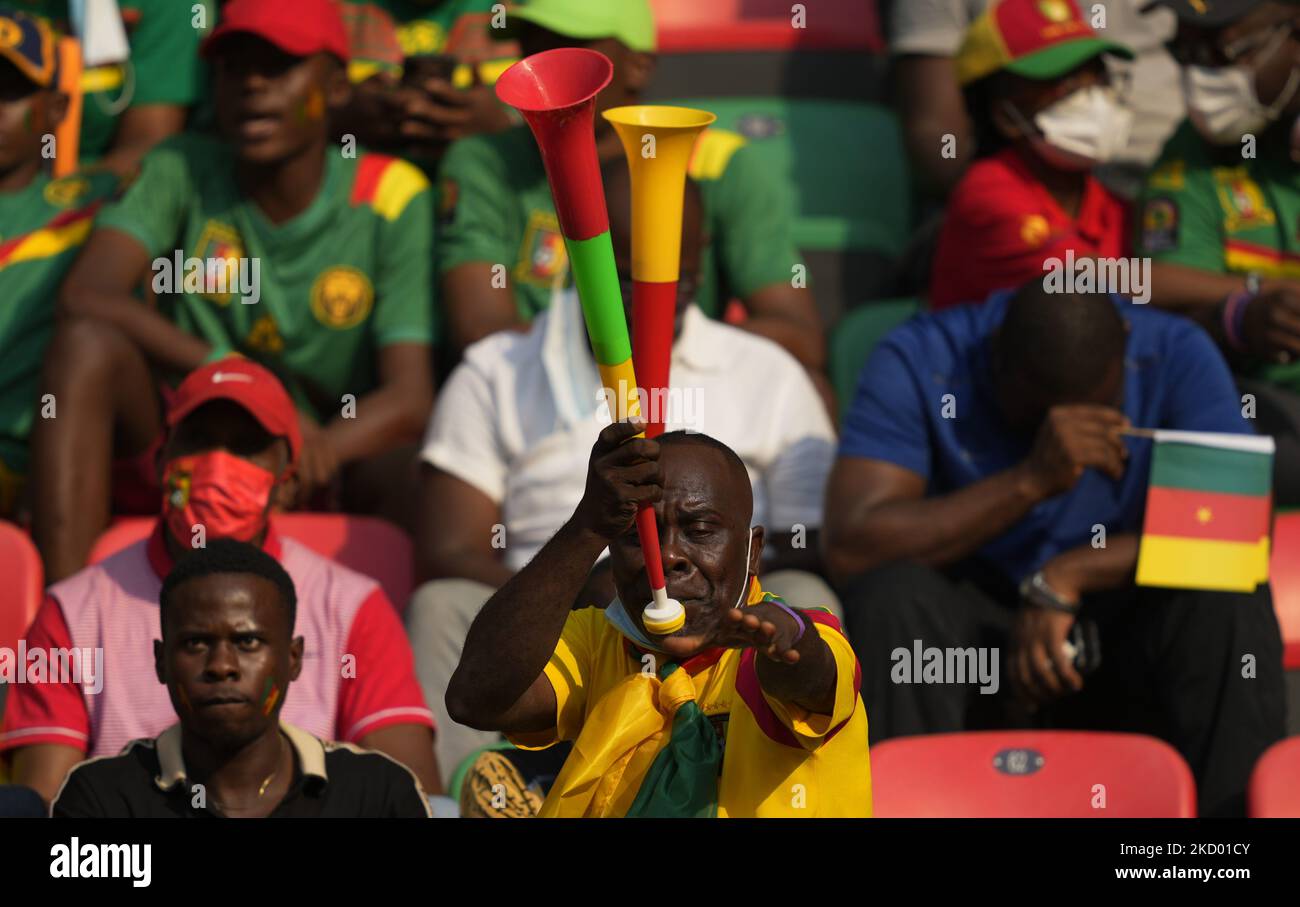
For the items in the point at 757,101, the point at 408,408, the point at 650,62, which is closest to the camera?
the point at 408,408

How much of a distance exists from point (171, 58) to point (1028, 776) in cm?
344

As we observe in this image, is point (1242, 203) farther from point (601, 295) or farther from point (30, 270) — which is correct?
point (601, 295)

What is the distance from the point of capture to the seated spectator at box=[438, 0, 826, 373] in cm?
538

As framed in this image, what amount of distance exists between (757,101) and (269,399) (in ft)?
8.48

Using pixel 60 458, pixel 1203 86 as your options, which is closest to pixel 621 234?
pixel 60 458

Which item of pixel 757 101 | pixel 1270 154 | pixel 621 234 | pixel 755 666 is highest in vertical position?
pixel 757 101

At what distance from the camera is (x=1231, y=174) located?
5555mm

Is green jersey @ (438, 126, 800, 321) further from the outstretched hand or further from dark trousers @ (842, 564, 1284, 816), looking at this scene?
the outstretched hand

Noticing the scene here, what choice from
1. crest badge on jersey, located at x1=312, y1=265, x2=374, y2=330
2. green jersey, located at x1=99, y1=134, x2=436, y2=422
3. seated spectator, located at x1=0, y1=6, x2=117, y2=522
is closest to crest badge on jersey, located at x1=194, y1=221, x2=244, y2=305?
green jersey, located at x1=99, y1=134, x2=436, y2=422

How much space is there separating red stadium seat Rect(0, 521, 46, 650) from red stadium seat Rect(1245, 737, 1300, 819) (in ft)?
8.37

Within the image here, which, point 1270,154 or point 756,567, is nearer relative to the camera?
point 756,567
